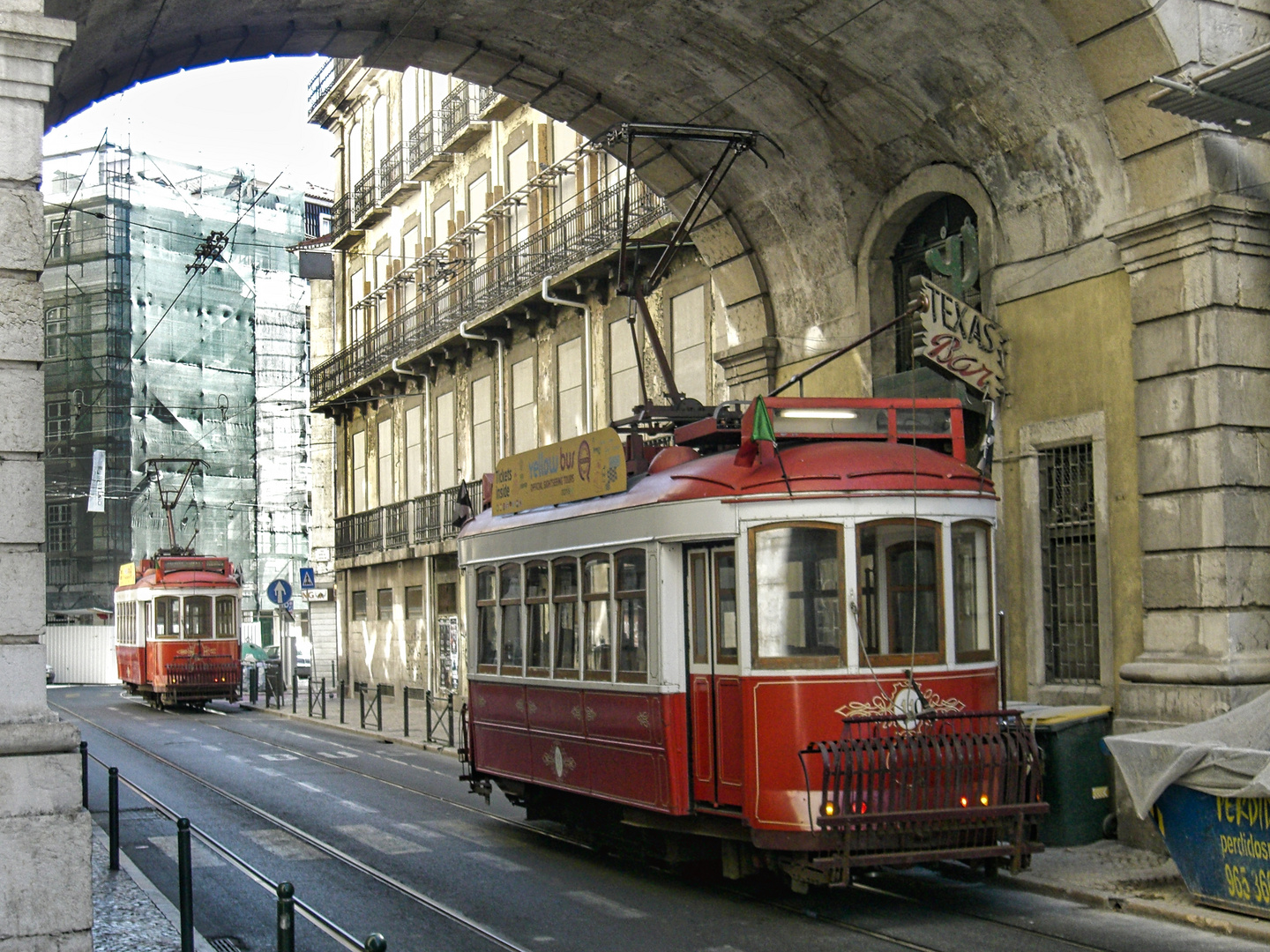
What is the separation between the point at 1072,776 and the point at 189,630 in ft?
79.1

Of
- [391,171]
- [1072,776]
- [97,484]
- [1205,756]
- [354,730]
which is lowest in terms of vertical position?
[354,730]

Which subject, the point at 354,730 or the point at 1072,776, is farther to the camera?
the point at 354,730

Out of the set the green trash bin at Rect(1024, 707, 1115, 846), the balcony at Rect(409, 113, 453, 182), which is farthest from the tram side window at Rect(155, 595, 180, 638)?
the green trash bin at Rect(1024, 707, 1115, 846)

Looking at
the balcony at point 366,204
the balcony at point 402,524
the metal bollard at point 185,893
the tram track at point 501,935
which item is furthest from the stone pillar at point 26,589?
the balcony at point 366,204

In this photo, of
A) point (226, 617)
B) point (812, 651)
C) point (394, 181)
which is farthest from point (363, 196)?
point (812, 651)

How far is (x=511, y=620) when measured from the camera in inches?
499

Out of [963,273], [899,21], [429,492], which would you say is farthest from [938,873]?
[429,492]

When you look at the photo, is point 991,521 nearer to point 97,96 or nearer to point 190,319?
point 97,96

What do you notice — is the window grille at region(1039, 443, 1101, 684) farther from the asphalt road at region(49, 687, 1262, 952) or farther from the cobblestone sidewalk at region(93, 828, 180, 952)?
the cobblestone sidewalk at region(93, 828, 180, 952)

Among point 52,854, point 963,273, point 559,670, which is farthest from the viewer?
point 963,273

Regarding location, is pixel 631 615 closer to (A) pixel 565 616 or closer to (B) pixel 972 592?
(A) pixel 565 616

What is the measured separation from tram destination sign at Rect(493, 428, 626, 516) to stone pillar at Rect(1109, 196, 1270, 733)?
4.46m

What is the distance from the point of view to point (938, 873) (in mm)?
10898

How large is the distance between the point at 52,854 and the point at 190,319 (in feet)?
159
